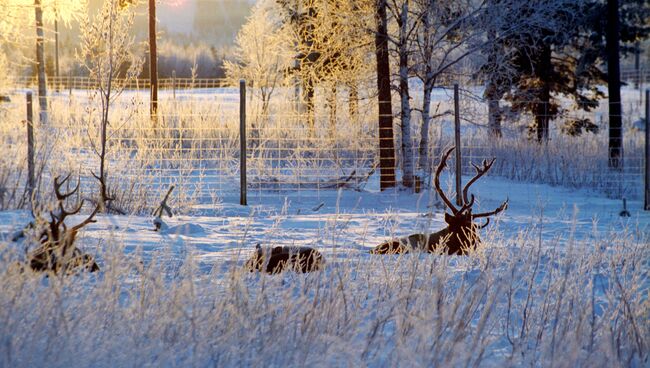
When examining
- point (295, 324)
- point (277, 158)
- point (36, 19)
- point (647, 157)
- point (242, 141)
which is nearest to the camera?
point (295, 324)

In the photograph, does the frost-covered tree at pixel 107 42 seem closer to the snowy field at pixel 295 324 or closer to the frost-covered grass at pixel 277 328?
the snowy field at pixel 295 324

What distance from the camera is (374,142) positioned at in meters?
12.9

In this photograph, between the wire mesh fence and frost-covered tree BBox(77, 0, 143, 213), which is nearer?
frost-covered tree BBox(77, 0, 143, 213)

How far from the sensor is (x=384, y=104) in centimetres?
1161

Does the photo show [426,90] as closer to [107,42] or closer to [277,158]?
[277,158]

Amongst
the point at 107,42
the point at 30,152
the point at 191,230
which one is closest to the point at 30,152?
the point at 30,152

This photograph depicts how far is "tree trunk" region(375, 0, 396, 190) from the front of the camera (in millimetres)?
11391

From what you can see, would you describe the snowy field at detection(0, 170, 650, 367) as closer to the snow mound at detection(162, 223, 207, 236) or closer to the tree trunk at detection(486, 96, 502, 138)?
the snow mound at detection(162, 223, 207, 236)

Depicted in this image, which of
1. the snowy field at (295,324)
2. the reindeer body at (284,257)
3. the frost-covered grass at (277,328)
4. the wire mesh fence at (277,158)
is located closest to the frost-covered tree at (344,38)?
the wire mesh fence at (277,158)

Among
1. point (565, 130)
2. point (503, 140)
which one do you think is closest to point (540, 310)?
point (503, 140)

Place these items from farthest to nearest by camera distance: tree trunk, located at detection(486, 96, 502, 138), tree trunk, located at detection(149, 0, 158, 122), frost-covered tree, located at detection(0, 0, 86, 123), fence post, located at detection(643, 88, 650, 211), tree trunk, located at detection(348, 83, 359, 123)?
tree trunk, located at detection(149, 0, 158, 122) < frost-covered tree, located at detection(0, 0, 86, 123) < tree trunk, located at detection(486, 96, 502, 138) < tree trunk, located at detection(348, 83, 359, 123) < fence post, located at detection(643, 88, 650, 211)

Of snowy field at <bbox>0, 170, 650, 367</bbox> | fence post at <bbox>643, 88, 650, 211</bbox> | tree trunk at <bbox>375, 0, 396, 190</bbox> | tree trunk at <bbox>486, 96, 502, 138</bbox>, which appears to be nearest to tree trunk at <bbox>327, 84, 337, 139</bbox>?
tree trunk at <bbox>375, 0, 396, 190</bbox>

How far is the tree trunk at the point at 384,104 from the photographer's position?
37.4ft

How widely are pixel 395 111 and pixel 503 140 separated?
315cm
